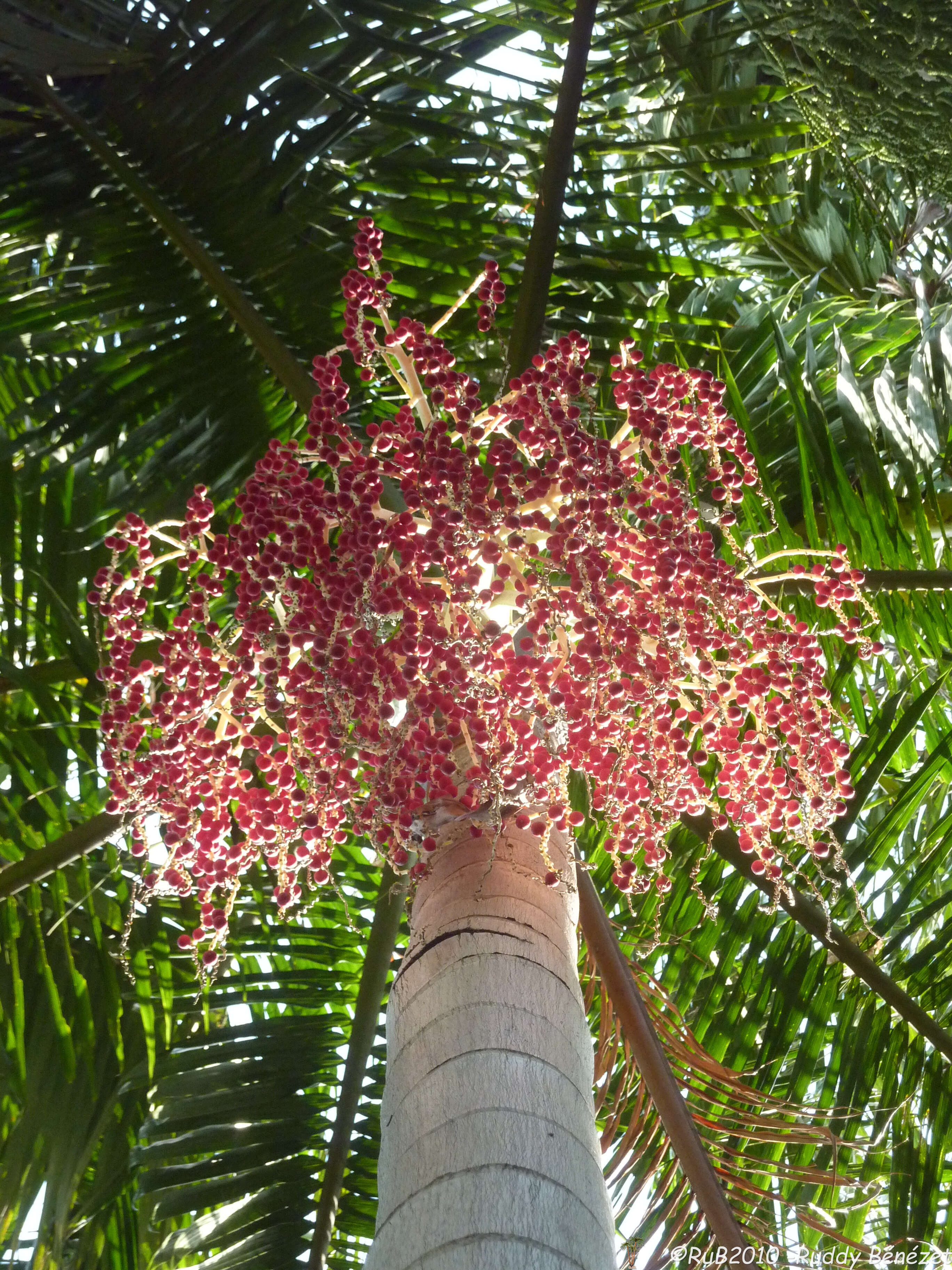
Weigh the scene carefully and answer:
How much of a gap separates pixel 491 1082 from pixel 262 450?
75.3 inches

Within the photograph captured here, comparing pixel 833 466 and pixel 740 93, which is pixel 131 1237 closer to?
pixel 833 466

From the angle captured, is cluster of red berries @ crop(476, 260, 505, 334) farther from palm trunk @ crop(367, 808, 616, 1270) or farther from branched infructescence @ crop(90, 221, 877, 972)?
palm trunk @ crop(367, 808, 616, 1270)

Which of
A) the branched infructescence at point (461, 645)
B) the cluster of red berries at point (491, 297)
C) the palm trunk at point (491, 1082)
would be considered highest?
the cluster of red berries at point (491, 297)

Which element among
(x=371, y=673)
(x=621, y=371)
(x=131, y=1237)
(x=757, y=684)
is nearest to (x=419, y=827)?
(x=371, y=673)

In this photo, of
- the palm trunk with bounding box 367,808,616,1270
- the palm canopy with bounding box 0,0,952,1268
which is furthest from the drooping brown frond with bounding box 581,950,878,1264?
the palm trunk with bounding box 367,808,616,1270

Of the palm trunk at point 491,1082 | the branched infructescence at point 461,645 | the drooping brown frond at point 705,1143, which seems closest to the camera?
the palm trunk at point 491,1082

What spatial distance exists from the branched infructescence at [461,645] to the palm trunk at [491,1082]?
3.8 inches

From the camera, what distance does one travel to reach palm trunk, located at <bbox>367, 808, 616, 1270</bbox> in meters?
1.25

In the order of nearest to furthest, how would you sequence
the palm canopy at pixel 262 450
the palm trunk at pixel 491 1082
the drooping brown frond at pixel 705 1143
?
the palm trunk at pixel 491 1082
the drooping brown frond at pixel 705 1143
the palm canopy at pixel 262 450

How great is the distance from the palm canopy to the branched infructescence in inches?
23.8

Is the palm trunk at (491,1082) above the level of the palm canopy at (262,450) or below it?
below

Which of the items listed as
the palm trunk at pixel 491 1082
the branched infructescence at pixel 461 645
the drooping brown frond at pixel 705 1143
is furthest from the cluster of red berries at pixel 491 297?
the drooping brown frond at pixel 705 1143

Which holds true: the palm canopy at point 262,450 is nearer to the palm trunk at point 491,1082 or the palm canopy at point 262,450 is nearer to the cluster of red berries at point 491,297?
the cluster of red berries at point 491,297

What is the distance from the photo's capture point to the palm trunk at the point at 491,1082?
1.25 m
